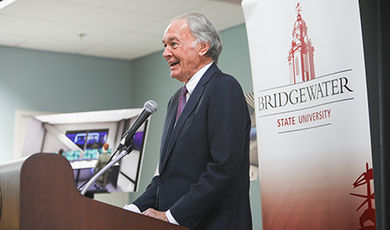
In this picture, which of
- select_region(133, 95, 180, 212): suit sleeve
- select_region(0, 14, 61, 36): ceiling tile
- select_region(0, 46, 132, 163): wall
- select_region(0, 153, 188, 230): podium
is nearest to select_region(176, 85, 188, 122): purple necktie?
select_region(133, 95, 180, 212): suit sleeve

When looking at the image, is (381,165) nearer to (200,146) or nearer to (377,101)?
(377,101)

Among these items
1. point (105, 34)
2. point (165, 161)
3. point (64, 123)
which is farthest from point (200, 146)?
point (105, 34)

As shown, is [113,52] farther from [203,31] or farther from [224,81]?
[224,81]

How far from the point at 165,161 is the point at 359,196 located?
0.77m

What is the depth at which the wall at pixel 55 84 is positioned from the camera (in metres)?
6.86

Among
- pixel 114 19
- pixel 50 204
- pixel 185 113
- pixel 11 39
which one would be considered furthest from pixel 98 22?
pixel 50 204

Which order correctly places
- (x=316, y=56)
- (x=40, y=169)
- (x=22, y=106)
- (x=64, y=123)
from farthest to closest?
(x=22, y=106), (x=64, y=123), (x=316, y=56), (x=40, y=169)

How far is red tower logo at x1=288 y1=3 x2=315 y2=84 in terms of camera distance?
7.80 ft

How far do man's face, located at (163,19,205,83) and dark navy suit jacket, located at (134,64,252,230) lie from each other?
9 centimetres

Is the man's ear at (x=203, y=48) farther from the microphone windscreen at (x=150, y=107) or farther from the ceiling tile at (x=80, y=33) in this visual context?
the ceiling tile at (x=80, y=33)

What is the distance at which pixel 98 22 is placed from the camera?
19.9 ft

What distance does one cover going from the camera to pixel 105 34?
257 inches

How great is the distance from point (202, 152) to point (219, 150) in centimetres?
8

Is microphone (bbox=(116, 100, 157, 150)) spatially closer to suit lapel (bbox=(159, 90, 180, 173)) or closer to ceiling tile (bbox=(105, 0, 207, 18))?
suit lapel (bbox=(159, 90, 180, 173))
